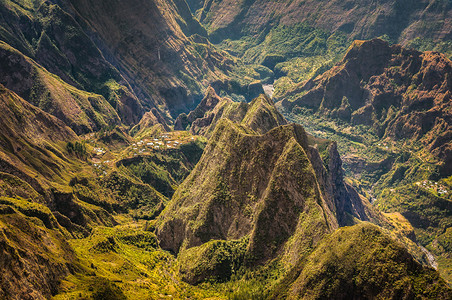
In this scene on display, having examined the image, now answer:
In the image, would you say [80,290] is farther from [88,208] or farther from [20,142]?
[20,142]

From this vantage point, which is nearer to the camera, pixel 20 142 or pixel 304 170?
pixel 304 170

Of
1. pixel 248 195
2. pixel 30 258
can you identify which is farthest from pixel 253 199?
pixel 30 258

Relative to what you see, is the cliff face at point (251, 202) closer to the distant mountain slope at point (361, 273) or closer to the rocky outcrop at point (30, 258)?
the distant mountain slope at point (361, 273)

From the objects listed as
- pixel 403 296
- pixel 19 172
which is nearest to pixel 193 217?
pixel 19 172

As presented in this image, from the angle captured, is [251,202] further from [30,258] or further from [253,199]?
[30,258]

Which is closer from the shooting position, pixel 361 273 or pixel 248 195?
pixel 361 273

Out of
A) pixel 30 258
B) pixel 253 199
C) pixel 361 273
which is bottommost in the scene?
pixel 361 273

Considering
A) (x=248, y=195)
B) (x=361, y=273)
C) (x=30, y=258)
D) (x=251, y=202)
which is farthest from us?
(x=248, y=195)

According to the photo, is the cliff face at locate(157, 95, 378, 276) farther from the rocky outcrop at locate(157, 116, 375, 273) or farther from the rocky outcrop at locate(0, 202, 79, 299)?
the rocky outcrop at locate(0, 202, 79, 299)

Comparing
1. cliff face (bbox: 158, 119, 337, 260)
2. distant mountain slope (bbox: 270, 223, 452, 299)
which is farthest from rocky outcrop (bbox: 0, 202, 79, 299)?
distant mountain slope (bbox: 270, 223, 452, 299)

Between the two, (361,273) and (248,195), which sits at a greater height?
(248,195)

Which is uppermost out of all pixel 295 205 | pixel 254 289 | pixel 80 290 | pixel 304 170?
pixel 304 170
